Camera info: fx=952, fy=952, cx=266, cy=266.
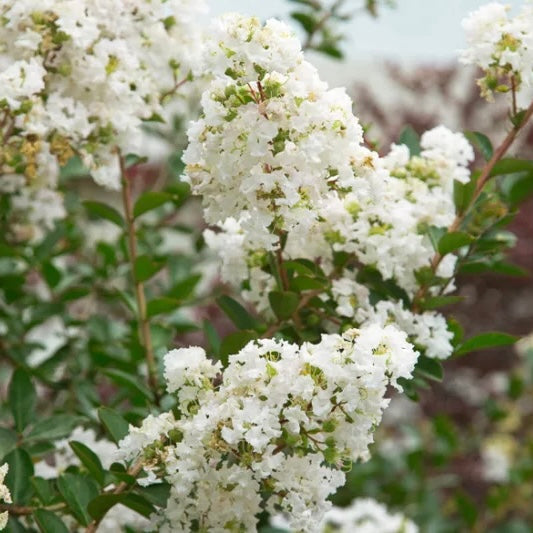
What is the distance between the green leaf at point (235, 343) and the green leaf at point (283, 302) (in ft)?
0.32

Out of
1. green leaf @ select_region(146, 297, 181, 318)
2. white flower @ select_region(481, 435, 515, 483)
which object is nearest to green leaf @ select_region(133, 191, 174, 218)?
green leaf @ select_region(146, 297, 181, 318)

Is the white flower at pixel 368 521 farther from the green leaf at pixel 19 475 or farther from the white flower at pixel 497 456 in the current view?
the white flower at pixel 497 456

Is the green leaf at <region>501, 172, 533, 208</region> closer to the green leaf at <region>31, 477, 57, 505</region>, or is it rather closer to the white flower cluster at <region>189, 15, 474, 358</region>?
the white flower cluster at <region>189, 15, 474, 358</region>

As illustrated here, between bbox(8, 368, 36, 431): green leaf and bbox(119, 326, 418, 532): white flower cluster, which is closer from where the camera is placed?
bbox(119, 326, 418, 532): white flower cluster

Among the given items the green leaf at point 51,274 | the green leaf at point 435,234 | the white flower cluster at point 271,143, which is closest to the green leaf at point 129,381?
the white flower cluster at point 271,143

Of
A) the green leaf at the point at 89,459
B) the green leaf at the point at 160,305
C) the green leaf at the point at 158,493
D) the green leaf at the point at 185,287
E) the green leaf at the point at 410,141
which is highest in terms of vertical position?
the green leaf at the point at 410,141

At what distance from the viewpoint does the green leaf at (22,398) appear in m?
1.32

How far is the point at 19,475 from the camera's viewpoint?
121 centimetres

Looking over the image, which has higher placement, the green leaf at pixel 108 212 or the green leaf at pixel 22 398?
the green leaf at pixel 108 212

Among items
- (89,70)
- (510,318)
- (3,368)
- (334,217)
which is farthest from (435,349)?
(510,318)

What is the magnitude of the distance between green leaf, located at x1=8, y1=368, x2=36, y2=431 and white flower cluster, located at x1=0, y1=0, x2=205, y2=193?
29cm

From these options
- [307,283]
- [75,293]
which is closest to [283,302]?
[307,283]

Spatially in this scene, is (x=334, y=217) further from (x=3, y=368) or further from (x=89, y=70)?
(x=3, y=368)

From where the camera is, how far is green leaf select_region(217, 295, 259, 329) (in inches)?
52.2
